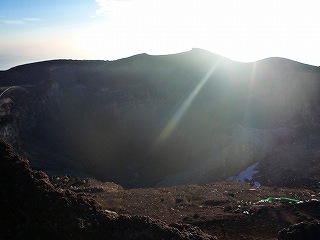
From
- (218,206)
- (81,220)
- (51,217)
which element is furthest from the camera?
(218,206)

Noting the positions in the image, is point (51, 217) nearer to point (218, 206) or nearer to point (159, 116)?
point (218, 206)

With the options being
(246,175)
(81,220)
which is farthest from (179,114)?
(81,220)

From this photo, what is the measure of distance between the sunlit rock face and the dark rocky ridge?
2551 cm

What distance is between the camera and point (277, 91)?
4931 cm

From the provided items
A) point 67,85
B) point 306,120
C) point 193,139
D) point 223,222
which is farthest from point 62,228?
point 67,85

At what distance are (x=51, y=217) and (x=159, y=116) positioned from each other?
40.1 meters

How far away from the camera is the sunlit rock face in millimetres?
39281

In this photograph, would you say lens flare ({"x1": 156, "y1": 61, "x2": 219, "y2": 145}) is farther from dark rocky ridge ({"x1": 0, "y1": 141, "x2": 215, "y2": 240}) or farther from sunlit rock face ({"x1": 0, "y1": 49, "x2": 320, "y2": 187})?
dark rocky ridge ({"x1": 0, "y1": 141, "x2": 215, "y2": 240})

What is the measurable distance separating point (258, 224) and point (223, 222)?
1.67 m

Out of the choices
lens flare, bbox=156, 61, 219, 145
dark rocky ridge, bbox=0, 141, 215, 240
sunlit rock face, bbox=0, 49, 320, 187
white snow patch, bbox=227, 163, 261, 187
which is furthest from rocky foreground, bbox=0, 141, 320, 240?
lens flare, bbox=156, 61, 219, 145

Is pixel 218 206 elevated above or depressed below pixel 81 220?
below

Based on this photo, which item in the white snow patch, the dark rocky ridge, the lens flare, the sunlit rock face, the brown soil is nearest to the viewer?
the dark rocky ridge

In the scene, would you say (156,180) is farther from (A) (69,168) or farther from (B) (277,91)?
(B) (277,91)

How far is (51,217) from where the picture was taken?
980cm
